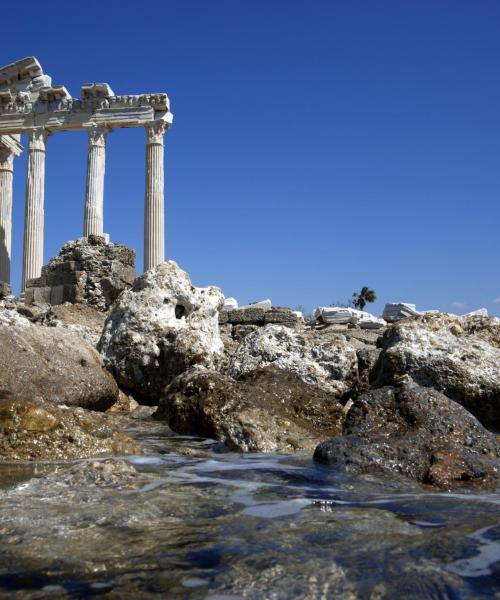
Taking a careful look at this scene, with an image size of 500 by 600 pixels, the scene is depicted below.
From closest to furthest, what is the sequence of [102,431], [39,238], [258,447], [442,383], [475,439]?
[475,439]
[102,431]
[258,447]
[442,383]
[39,238]

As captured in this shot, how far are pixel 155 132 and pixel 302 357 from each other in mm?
19440

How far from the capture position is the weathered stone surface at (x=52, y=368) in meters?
7.54

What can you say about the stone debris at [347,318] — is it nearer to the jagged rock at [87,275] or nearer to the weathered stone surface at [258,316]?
the weathered stone surface at [258,316]

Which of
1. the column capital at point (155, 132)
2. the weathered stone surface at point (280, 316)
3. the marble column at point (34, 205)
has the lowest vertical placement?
the weathered stone surface at point (280, 316)

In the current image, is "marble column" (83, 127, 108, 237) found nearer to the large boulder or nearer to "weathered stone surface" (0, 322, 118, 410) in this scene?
the large boulder

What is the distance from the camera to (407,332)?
819cm

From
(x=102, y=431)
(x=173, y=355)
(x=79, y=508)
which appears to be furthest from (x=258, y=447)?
(x=173, y=355)

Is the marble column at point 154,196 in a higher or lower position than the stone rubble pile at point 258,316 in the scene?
higher

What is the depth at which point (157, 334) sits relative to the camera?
10031 mm

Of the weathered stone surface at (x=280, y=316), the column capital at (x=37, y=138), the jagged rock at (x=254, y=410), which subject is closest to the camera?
the jagged rock at (x=254, y=410)

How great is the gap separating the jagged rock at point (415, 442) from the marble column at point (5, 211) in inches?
1065

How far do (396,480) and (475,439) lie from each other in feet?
2.96

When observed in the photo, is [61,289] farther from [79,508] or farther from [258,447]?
[79,508]

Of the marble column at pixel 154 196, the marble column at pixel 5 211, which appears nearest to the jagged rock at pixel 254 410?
the marble column at pixel 154 196
